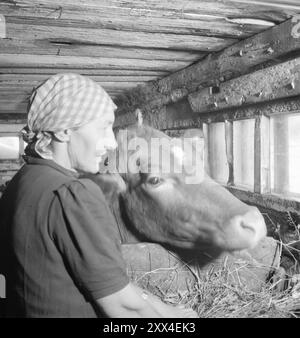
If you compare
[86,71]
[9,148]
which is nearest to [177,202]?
[86,71]

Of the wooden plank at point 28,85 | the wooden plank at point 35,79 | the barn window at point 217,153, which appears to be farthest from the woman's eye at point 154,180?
the wooden plank at point 28,85

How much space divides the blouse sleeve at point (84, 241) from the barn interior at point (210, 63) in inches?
42.4

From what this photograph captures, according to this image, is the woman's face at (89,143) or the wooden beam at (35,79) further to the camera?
the wooden beam at (35,79)

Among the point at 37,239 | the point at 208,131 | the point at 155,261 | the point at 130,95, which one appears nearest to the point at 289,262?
the point at 155,261

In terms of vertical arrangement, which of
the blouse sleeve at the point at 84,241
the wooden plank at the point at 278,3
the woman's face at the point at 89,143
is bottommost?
the blouse sleeve at the point at 84,241

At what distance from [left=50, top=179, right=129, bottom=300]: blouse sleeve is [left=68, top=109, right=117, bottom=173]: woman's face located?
183 mm

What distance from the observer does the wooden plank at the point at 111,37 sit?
197cm

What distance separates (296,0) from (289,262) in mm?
1389

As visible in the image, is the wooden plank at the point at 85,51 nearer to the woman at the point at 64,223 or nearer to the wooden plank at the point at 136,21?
the wooden plank at the point at 136,21

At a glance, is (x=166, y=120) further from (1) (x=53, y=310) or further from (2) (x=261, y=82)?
(1) (x=53, y=310)

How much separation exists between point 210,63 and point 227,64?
0.65 feet

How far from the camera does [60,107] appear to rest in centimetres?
107

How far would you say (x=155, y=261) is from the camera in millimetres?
1699

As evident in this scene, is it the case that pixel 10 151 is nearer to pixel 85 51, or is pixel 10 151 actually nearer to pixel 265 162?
pixel 85 51
